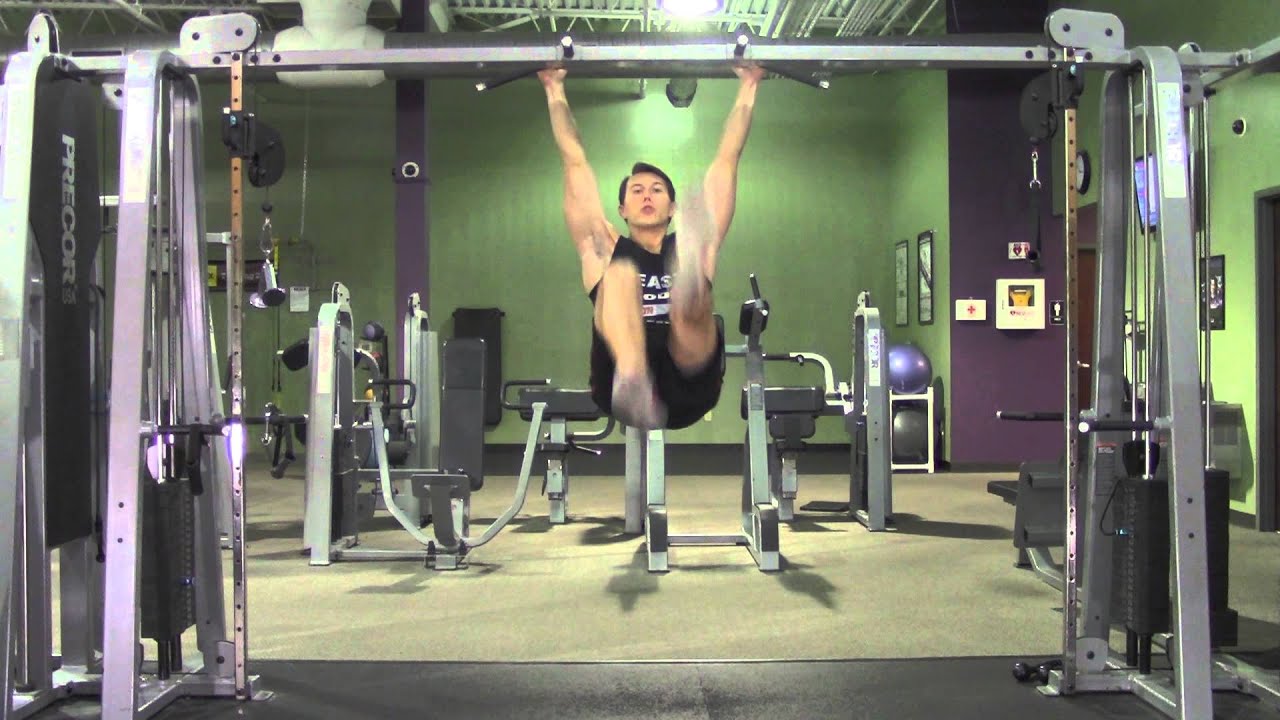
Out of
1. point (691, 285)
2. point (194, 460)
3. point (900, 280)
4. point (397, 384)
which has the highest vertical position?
point (900, 280)

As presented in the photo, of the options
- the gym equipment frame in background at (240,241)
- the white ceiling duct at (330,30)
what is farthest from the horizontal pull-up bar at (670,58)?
the white ceiling duct at (330,30)

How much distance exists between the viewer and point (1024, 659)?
10.9ft

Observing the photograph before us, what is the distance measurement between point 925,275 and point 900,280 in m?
0.84

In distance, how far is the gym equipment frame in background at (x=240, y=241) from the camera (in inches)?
98.7

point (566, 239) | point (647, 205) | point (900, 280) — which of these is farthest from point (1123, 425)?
point (566, 239)

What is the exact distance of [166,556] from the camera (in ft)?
9.04

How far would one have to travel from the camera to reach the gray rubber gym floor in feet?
9.62

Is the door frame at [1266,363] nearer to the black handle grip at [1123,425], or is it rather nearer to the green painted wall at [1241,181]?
the green painted wall at [1241,181]

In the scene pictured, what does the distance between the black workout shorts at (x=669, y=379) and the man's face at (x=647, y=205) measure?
1.08ft

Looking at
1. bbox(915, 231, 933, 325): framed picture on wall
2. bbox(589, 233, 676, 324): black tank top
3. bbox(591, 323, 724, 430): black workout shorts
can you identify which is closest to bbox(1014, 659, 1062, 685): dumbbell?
bbox(591, 323, 724, 430): black workout shorts

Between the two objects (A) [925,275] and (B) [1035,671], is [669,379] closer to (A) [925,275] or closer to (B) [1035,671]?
(B) [1035,671]

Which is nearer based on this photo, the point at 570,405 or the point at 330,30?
the point at 570,405

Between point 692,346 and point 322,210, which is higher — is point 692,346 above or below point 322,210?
below

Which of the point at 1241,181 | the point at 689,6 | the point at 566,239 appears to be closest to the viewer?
the point at 1241,181
